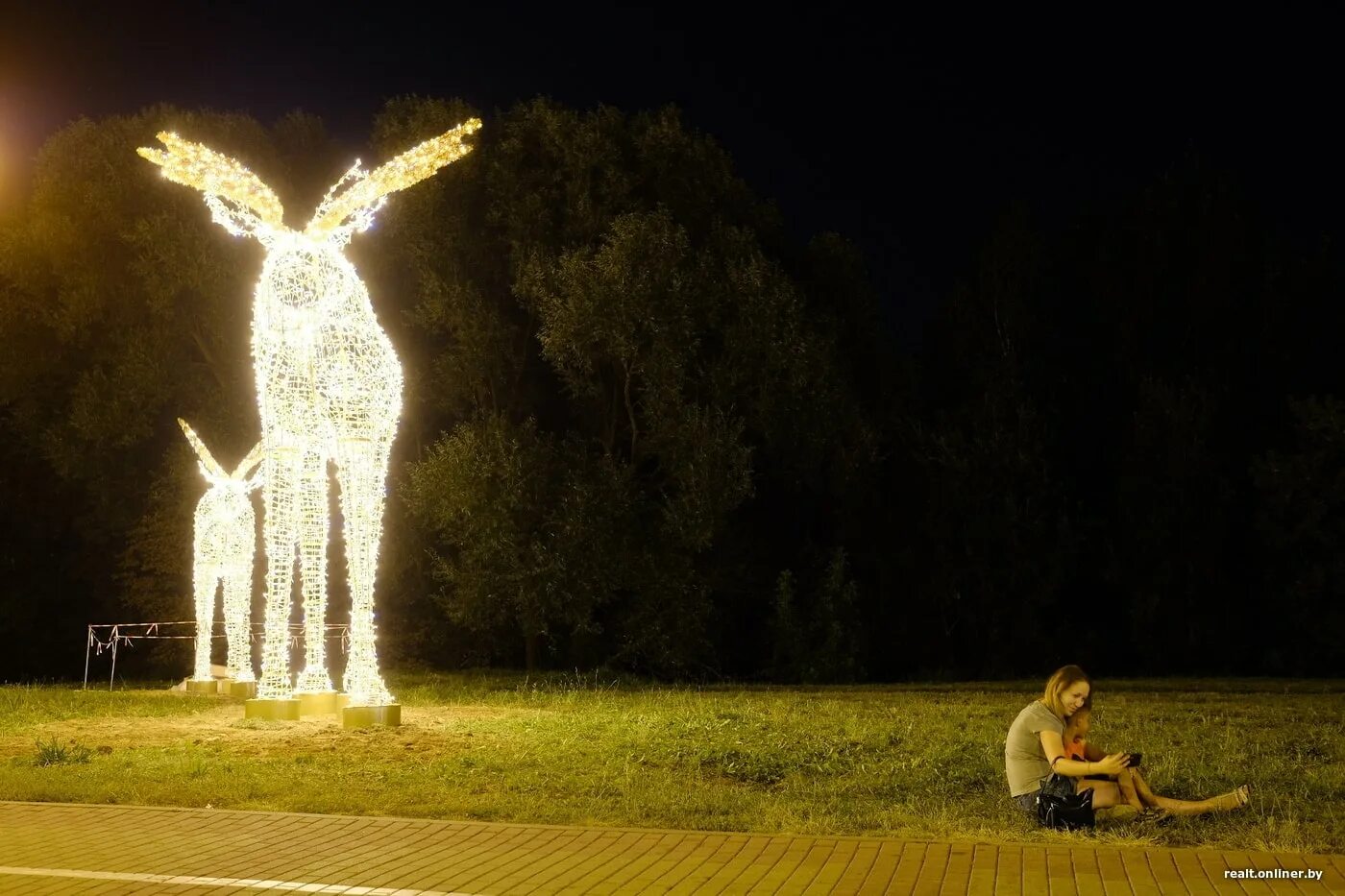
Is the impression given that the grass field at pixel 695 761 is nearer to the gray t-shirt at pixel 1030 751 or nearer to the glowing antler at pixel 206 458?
the gray t-shirt at pixel 1030 751

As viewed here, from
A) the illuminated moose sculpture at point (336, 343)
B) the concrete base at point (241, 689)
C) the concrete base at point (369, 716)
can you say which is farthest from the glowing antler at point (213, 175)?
the concrete base at point (241, 689)

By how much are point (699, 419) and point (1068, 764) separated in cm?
1787

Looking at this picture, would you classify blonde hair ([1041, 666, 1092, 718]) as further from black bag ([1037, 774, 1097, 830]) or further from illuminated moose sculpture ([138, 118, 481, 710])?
illuminated moose sculpture ([138, 118, 481, 710])

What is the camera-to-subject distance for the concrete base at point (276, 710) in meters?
14.4

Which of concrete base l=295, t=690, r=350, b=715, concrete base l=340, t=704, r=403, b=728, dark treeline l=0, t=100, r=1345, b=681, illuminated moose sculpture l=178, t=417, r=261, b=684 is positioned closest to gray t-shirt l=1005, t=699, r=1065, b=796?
concrete base l=340, t=704, r=403, b=728

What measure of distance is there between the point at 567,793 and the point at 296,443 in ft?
20.8

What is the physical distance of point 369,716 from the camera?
13.5 m

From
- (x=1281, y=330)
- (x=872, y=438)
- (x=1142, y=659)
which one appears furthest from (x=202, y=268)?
(x=1281, y=330)

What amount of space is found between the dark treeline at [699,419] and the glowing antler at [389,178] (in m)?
11.3

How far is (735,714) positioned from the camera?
593 inches

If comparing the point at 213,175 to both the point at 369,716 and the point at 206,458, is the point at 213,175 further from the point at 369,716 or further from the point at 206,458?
the point at 206,458

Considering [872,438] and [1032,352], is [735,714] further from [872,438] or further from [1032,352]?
[1032,352]

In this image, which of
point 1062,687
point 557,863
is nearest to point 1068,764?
point 1062,687

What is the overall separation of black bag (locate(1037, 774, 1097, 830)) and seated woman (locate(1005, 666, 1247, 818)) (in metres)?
0.07
